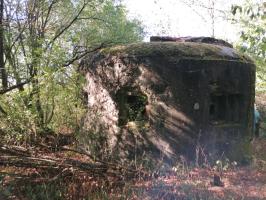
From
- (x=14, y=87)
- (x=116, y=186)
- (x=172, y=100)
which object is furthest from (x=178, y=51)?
(x=14, y=87)

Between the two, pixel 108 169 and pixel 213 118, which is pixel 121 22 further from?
pixel 108 169

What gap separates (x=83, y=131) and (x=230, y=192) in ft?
11.5

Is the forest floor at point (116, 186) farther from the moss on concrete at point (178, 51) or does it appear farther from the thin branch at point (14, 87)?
the thin branch at point (14, 87)

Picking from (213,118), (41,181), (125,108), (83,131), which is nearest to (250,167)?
(213,118)

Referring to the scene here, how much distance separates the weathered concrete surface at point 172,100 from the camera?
6543 millimetres

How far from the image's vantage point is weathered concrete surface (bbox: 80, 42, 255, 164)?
654cm

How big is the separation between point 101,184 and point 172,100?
1.97 m

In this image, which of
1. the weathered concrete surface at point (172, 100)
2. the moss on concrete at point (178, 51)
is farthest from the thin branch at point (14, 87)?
the moss on concrete at point (178, 51)

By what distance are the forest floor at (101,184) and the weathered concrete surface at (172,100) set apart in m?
0.83

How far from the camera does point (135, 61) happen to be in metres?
6.71

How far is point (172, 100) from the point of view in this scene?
21.5 feet

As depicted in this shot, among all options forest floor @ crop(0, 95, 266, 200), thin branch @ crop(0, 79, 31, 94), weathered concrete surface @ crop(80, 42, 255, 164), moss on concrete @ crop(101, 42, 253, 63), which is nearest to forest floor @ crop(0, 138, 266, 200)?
forest floor @ crop(0, 95, 266, 200)

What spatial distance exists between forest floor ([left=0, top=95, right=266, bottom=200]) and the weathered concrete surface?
83 cm

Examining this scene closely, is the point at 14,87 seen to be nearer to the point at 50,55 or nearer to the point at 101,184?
the point at 50,55
